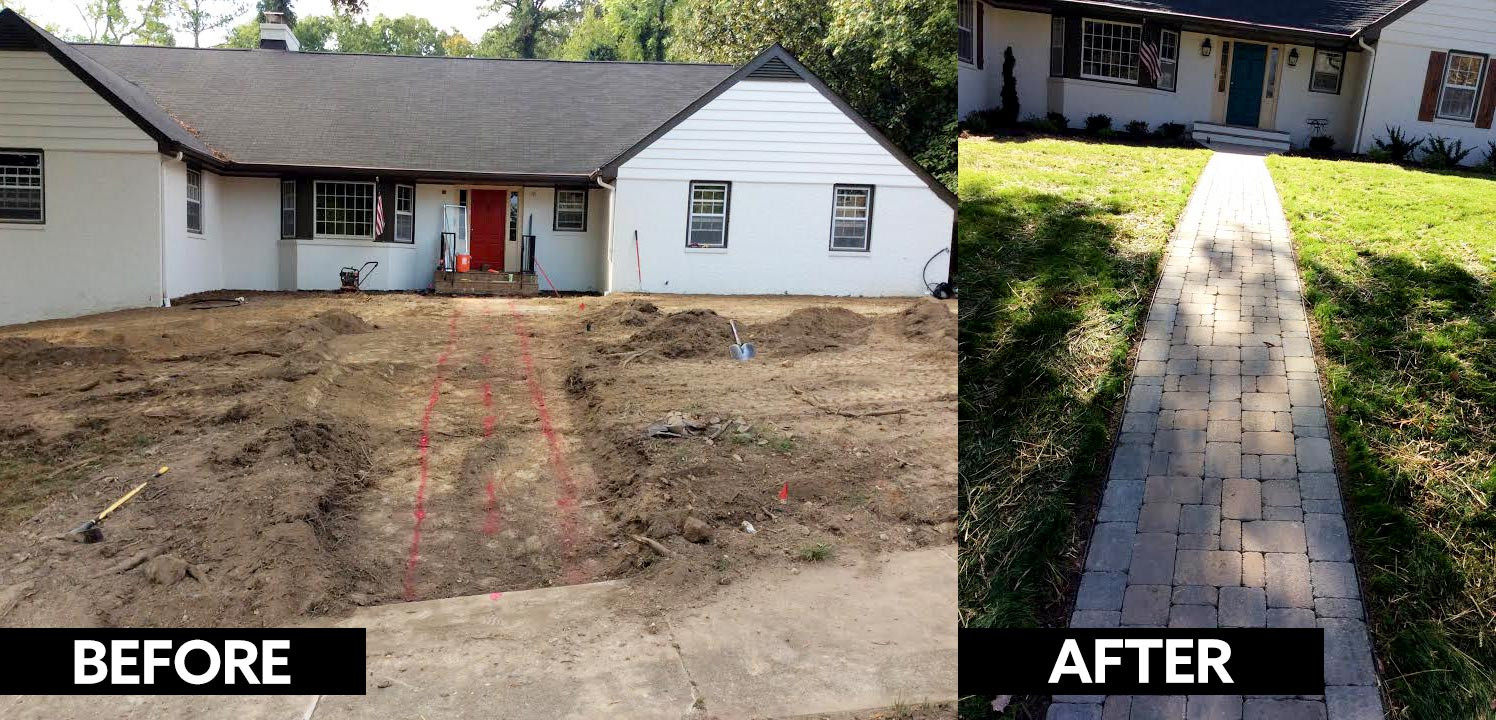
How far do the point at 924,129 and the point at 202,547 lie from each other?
22882 mm

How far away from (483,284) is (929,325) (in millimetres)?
8763

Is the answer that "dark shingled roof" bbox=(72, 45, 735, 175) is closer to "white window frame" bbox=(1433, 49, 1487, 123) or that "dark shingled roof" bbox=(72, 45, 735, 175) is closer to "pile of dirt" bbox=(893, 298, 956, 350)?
"pile of dirt" bbox=(893, 298, 956, 350)

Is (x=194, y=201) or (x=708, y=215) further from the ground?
(x=708, y=215)

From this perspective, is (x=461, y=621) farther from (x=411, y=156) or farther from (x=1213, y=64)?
(x=1213, y=64)

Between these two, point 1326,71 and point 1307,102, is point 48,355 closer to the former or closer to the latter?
point 1307,102

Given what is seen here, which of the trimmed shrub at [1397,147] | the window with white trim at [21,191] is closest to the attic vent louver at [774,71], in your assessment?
the trimmed shrub at [1397,147]

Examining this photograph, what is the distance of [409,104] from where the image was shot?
71.8ft

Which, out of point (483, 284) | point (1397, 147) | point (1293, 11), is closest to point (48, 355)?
point (483, 284)

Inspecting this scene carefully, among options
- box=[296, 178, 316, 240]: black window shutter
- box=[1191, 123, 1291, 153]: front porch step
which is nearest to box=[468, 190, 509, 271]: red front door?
box=[296, 178, 316, 240]: black window shutter

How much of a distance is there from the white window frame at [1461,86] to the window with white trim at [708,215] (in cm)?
1211

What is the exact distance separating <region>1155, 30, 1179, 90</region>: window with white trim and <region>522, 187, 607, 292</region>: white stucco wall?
1012 cm

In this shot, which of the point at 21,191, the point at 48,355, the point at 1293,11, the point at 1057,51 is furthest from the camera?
the point at 1293,11

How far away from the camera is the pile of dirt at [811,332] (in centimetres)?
1337

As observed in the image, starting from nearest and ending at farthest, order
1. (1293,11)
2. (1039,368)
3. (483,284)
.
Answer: (1039,368), (483,284), (1293,11)
